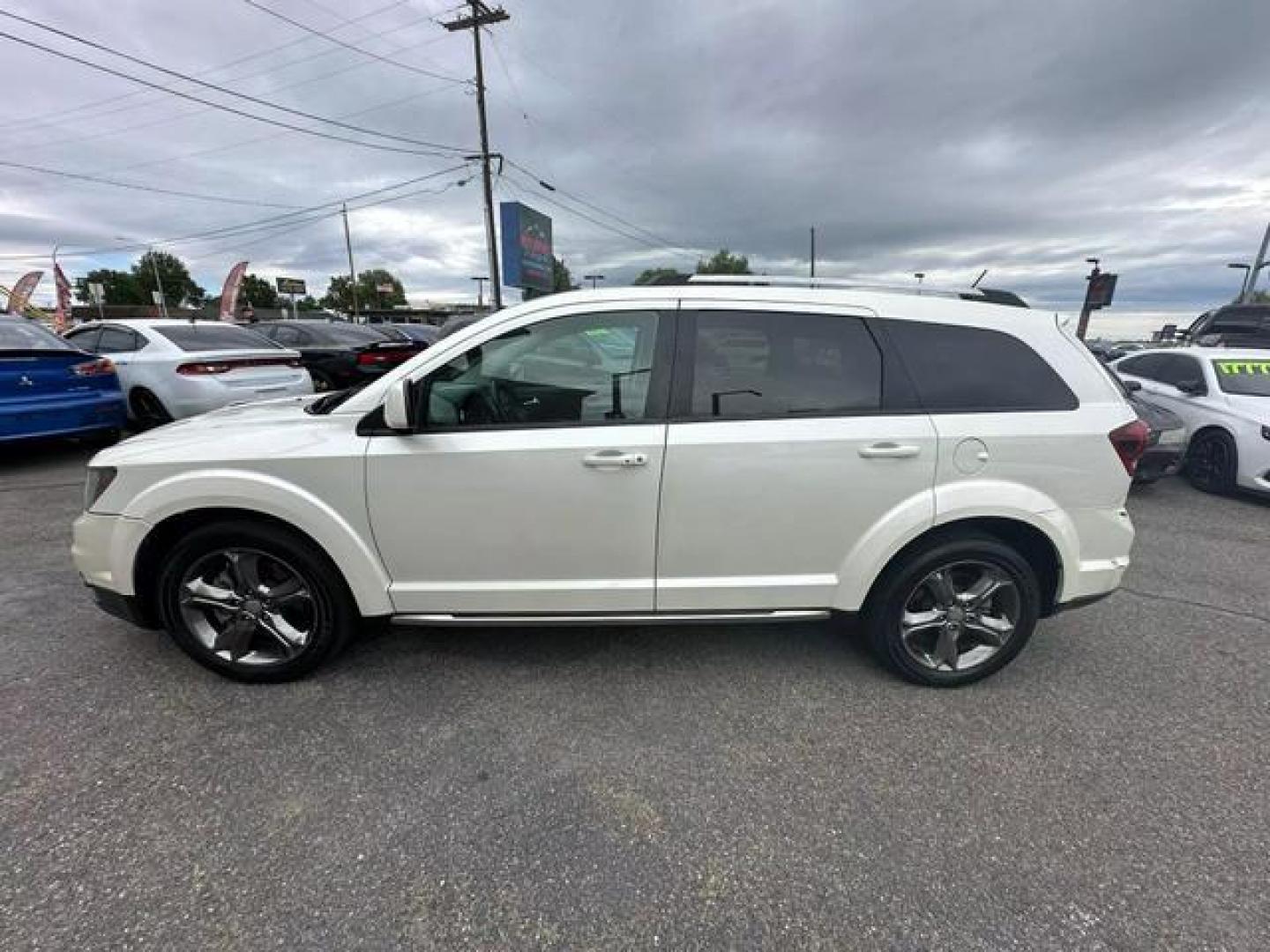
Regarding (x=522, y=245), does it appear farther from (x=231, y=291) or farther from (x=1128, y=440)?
(x=1128, y=440)

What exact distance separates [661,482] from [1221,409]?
6.99 metres

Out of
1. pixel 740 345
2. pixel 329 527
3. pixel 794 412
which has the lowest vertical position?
pixel 329 527

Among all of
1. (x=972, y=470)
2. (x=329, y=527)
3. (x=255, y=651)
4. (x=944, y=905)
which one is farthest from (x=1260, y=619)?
(x=255, y=651)

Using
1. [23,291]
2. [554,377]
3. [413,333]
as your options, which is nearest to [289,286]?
[23,291]

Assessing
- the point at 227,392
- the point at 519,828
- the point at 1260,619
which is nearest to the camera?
the point at 519,828

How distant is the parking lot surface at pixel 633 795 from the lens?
68.0 inches

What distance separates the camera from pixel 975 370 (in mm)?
2555

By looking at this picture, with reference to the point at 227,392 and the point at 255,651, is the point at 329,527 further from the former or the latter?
the point at 227,392

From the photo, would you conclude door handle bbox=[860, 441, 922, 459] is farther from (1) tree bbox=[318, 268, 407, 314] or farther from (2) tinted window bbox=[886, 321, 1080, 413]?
(1) tree bbox=[318, 268, 407, 314]

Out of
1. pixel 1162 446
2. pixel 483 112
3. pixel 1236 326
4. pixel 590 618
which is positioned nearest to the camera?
pixel 590 618

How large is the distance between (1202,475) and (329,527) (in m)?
8.18

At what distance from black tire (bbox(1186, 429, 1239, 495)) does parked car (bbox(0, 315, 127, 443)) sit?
37.5 ft

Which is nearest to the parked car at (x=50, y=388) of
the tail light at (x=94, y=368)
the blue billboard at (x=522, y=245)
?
the tail light at (x=94, y=368)

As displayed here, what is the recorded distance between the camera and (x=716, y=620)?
2652 millimetres
